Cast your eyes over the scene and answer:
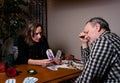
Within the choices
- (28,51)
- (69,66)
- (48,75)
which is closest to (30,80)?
(48,75)

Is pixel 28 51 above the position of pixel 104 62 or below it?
below

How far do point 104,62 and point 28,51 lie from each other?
147cm

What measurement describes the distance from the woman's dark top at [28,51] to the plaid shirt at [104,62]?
126 centimetres

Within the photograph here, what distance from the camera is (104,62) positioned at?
1509 millimetres

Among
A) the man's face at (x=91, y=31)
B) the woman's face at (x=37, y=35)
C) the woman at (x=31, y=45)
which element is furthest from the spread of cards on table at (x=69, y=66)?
the man's face at (x=91, y=31)

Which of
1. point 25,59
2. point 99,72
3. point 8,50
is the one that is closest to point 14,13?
point 8,50

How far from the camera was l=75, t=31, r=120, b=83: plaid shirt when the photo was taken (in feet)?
4.95

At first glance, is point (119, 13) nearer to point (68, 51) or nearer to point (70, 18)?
point (70, 18)

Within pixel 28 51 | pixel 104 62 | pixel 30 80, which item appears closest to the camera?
pixel 104 62

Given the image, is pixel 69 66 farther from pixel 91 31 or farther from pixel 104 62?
pixel 104 62

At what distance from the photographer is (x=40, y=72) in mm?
2205

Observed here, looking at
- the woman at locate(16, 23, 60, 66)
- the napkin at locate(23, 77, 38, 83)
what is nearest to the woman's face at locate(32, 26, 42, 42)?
the woman at locate(16, 23, 60, 66)

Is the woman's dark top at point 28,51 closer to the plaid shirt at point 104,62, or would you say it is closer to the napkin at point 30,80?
the napkin at point 30,80

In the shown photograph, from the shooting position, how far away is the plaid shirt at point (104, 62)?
4.95 feet
